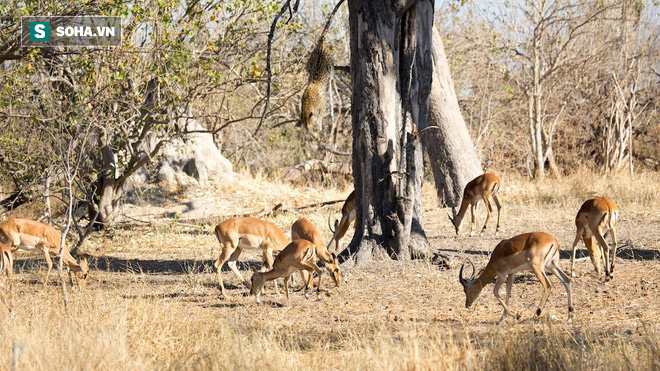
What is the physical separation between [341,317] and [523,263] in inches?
69.2

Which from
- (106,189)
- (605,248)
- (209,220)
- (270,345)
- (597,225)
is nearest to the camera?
(270,345)

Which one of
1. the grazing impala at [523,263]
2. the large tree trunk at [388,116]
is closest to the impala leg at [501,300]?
the grazing impala at [523,263]

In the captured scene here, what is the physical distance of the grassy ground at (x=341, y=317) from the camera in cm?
473

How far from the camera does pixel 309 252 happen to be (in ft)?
24.0

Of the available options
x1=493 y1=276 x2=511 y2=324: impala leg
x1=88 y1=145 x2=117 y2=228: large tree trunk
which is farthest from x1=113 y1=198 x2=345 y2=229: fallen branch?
x1=493 y1=276 x2=511 y2=324: impala leg

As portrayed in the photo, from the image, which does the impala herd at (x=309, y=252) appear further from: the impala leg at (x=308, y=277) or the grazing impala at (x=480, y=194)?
the grazing impala at (x=480, y=194)

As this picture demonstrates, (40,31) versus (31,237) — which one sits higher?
(40,31)

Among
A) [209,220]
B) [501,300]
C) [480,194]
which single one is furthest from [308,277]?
[209,220]

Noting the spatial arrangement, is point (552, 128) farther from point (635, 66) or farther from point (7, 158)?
point (7, 158)

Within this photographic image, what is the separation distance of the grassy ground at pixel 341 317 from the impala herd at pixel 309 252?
0.82 ft

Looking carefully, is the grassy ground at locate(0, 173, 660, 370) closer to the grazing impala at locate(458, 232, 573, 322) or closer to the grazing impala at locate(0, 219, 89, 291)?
the grazing impala at locate(458, 232, 573, 322)

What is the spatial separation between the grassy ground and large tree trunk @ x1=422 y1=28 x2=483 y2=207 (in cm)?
253

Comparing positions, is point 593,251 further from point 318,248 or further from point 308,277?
point 308,277

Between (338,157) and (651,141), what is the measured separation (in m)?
9.73
